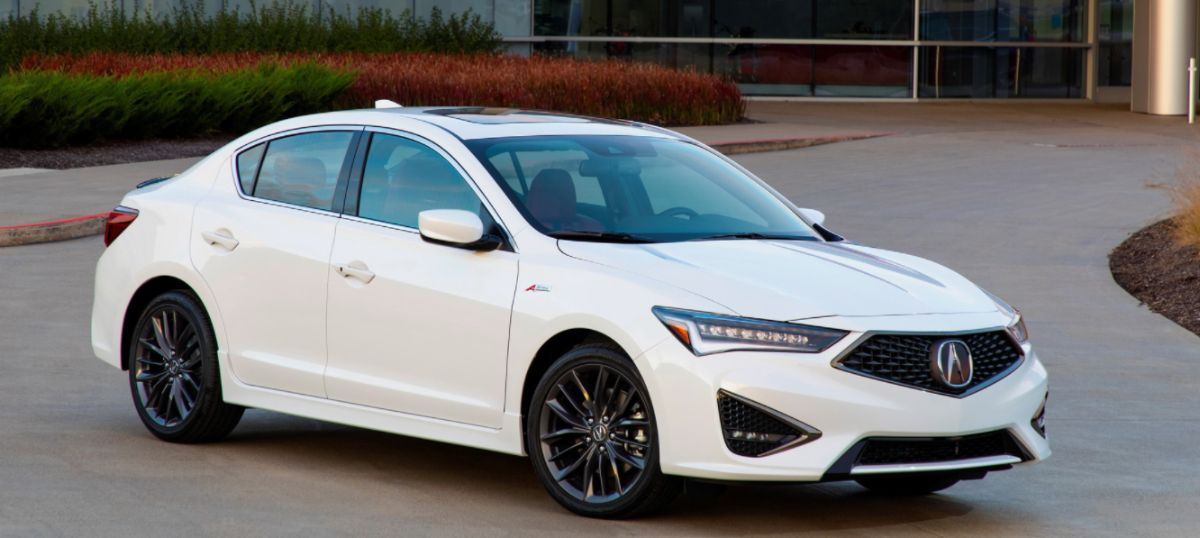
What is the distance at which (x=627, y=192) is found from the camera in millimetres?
7840

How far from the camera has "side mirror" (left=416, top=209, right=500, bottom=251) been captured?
7312mm

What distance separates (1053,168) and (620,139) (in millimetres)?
17357

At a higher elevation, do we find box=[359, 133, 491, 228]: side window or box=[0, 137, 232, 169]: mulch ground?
box=[359, 133, 491, 228]: side window

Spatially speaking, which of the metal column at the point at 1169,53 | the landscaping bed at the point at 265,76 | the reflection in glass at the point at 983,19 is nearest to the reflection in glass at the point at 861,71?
the reflection in glass at the point at 983,19

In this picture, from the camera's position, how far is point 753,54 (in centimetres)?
4219

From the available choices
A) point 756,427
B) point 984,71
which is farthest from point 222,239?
point 984,71

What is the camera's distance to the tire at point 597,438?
6844 millimetres

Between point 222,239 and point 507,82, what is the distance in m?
21.5

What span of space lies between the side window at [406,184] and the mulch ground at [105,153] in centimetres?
1562

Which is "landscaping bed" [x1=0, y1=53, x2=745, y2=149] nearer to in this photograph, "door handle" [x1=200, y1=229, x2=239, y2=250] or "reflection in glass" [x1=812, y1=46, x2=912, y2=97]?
"reflection in glass" [x1=812, y1=46, x2=912, y2=97]

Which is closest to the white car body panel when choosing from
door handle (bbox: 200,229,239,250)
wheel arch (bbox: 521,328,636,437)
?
wheel arch (bbox: 521,328,636,437)

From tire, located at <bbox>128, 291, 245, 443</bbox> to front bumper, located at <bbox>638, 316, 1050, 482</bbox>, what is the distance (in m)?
2.59

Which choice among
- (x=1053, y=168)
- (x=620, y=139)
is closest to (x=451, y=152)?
(x=620, y=139)

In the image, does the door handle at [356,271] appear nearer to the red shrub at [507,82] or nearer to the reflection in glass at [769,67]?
the red shrub at [507,82]
